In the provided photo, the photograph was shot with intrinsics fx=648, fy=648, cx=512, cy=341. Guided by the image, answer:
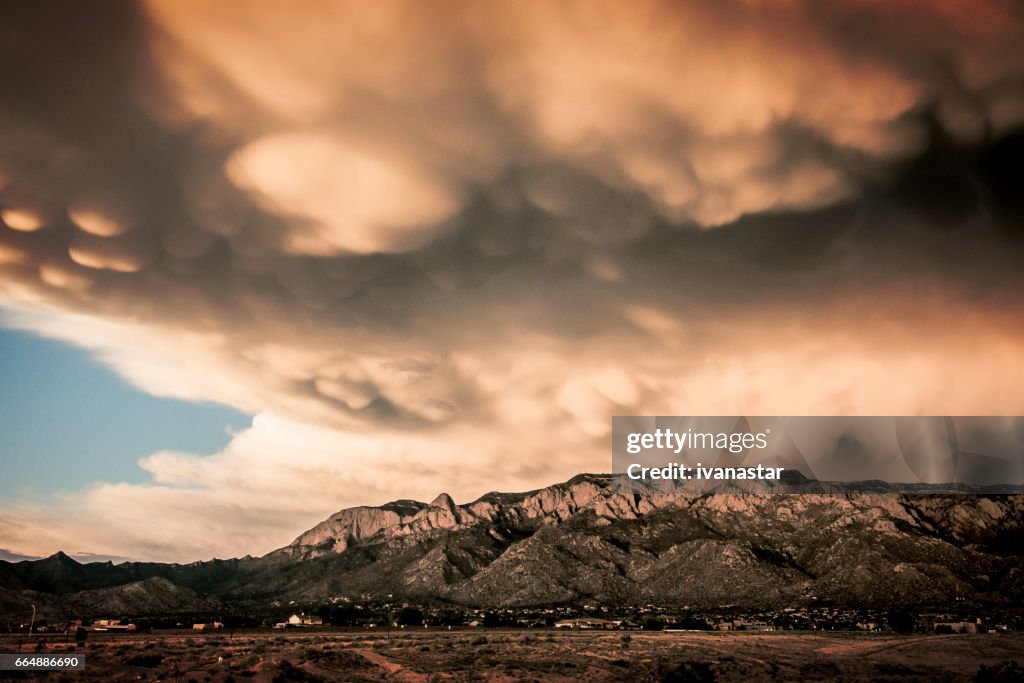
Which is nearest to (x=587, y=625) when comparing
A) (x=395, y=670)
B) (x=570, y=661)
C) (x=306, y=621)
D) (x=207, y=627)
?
(x=306, y=621)

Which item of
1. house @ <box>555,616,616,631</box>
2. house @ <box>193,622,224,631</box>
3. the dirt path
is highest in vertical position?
the dirt path

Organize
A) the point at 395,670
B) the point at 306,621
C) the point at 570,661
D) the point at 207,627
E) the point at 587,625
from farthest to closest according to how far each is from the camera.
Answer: the point at 306,621 → the point at 207,627 → the point at 587,625 → the point at 570,661 → the point at 395,670

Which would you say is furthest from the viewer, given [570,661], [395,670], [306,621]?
[306,621]

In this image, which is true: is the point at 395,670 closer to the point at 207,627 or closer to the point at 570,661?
the point at 570,661

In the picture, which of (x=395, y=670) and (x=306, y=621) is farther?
(x=306, y=621)

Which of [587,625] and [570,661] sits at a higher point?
[570,661]

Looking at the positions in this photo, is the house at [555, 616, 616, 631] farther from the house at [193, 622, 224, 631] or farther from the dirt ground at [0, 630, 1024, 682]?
the house at [193, 622, 224, 631]

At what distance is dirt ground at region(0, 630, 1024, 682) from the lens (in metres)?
56.2

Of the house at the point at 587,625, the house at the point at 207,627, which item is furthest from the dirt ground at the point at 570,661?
the house at the point at 207,627

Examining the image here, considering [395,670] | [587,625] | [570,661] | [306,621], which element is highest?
[570,661]

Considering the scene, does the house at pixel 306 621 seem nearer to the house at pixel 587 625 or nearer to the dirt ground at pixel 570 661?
the house at pixel 587 625

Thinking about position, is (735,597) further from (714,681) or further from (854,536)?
(714,681)

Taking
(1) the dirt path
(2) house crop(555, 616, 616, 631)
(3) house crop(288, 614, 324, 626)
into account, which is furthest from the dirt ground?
(3) house crop(288, 614, 324, 626)

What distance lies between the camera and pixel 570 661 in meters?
66.6
